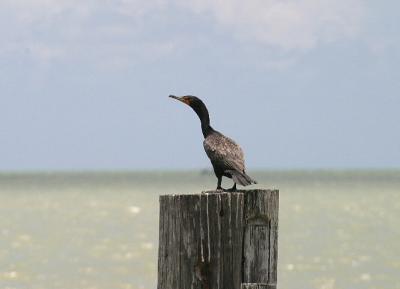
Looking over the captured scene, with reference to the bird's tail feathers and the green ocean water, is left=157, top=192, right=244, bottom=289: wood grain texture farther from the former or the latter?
the green ocean water

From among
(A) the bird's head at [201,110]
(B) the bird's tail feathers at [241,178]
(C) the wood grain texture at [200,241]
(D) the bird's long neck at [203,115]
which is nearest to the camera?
(C) the wood grain texture at [200,241]

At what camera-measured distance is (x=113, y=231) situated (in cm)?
7750

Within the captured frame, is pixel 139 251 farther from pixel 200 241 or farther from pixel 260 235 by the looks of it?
pixel 200 241

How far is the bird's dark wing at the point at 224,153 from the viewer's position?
804 centimetres

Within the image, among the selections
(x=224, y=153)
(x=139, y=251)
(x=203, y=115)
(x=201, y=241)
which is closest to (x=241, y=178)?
(x=224, y=153)

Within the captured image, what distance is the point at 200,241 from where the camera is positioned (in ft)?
18.0

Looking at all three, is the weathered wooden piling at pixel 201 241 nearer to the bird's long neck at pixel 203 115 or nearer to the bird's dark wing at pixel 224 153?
the bird's dark wing at pixel 224 153

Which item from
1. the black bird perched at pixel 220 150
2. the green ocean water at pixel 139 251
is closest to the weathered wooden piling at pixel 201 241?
the black bird perched at pixel 220 150

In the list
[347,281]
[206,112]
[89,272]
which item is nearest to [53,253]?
[89,272]

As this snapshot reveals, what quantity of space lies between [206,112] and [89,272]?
38062 mm

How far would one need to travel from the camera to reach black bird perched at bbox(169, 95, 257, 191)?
26.3 feet

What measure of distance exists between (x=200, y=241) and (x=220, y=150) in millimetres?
2647

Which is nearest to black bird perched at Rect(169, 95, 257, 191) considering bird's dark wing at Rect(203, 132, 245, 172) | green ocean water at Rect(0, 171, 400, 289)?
bird's dark wing at Rect(203, 132, 245, 172)

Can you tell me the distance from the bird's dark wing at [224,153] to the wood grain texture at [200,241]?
2505mm
